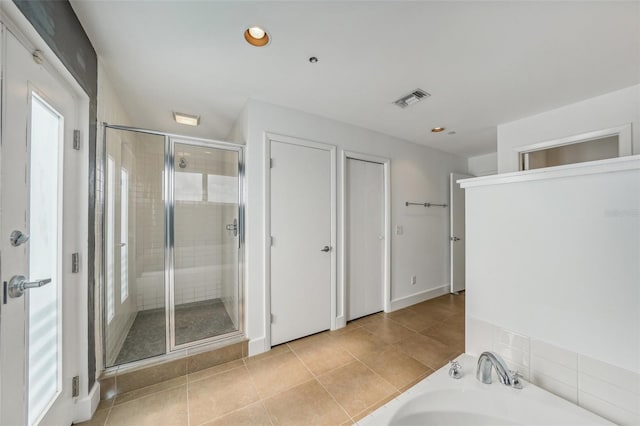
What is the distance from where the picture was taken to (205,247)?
2.48 meters

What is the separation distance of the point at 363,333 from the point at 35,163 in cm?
278

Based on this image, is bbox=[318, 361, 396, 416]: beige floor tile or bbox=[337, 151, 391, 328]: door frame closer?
bbox=[318, 361, 396, 416]: beige floor tile

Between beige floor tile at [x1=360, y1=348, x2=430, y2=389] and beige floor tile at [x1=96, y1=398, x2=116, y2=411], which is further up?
beige floor tile at [x1=96, y1=398, x2=116, y2=411]

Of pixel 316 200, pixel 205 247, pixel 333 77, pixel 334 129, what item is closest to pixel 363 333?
pixel 316 200

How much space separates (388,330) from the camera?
8.41 feet

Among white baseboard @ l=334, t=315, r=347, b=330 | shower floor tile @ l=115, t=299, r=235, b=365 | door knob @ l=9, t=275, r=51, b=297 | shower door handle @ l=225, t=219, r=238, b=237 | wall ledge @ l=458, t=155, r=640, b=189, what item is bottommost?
white baseboard @ l=334, t=315, r=347, b=330

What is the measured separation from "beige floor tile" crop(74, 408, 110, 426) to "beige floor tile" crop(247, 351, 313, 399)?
0.89 meters

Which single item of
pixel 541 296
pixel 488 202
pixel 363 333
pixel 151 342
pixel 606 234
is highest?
pixel 488 202

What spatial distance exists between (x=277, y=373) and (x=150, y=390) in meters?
0.91

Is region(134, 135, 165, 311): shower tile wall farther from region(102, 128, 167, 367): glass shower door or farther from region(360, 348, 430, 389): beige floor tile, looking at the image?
region(360, 348, 430, 389): beige floor tile

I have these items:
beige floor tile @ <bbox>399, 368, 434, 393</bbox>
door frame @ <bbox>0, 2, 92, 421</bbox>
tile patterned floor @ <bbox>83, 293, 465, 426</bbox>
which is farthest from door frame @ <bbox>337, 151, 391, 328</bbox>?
door frame @ <bbox>0, 2, 92, 421</bbox>

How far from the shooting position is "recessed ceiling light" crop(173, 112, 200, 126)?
8.47ft

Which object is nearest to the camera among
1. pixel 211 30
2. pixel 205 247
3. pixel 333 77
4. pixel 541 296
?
pixel 541 296

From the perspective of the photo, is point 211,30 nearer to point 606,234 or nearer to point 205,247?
point 205,247
